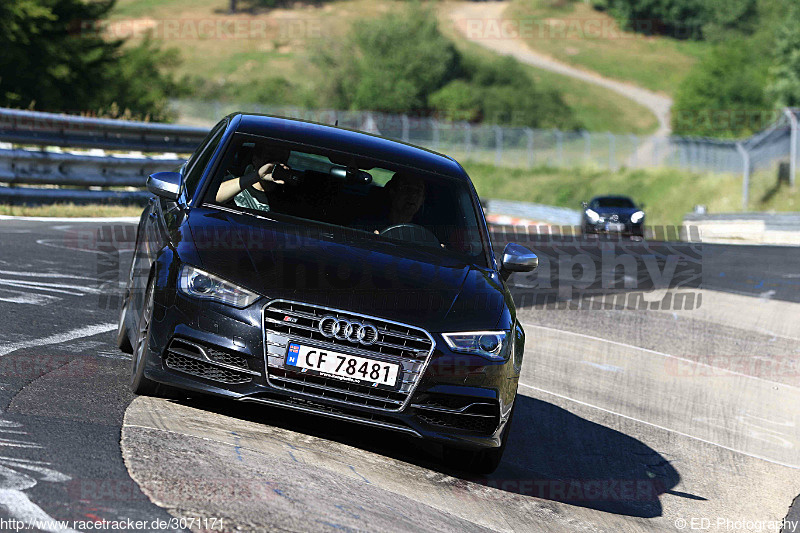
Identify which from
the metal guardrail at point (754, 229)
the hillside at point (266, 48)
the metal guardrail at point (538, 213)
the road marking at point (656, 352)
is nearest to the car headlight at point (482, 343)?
the road marking at point (656, 352)

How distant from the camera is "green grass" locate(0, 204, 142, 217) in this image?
567 inches

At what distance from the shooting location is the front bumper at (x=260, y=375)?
17.1 ft

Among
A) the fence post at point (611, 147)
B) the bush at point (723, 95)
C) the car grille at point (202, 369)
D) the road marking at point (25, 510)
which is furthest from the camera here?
the bush at point (723, 95)

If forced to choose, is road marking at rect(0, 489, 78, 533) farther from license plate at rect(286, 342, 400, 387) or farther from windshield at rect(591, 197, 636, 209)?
windshield at rect(591, 197, 636, 209)

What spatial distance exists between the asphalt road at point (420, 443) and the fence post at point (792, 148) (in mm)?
24694

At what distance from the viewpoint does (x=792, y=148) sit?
36.2 m

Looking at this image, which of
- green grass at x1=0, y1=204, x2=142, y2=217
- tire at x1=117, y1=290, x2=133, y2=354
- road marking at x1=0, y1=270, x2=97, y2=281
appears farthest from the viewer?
green grass at x1=0, y1=204, x2=142, y2=217

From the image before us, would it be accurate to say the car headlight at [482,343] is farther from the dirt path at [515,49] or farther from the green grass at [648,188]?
the dirt path at [515,49]

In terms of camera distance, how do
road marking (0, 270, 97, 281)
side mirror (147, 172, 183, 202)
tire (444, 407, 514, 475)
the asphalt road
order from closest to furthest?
the asphalt road → tire (444, 407, 514, 475) → side mirror (147, 172, 183, 202) → road marking (0, 270, 97, 281)

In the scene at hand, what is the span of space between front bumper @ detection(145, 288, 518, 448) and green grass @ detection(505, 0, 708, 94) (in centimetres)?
10308

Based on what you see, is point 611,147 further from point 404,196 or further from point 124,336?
point 124,336

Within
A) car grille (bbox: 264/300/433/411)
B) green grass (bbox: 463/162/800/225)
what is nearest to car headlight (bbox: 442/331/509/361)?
car grille (bbox: 264/300/433/411)

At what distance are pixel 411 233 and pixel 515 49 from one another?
110 m

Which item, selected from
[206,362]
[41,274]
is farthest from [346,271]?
[41,274]
